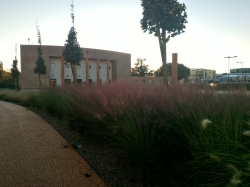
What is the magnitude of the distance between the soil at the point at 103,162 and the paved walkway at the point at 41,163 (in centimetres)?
14

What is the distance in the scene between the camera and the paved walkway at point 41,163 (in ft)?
15.2

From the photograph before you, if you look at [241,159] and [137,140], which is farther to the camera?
[137,140]

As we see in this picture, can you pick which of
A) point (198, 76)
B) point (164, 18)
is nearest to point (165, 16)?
point (164, 18)

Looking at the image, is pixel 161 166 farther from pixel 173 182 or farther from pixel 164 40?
pixel 164 40

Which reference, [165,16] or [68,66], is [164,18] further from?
[68,66]

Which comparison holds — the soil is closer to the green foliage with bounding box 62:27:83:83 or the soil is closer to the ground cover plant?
the ground cover plant

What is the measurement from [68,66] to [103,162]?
38.1 meters

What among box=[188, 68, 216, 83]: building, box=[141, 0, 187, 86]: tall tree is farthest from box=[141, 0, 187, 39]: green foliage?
box=[188, 68, 216, 83]: building

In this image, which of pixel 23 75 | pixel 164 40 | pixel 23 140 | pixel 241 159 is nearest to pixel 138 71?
pixel 23 75

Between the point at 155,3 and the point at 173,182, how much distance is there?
394 inches

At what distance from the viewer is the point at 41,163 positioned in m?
5.57

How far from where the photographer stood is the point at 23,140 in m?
7.63

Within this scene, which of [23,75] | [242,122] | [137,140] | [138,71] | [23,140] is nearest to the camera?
[242,122]

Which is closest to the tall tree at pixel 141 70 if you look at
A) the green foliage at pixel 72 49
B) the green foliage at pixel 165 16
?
the green foliage at pixel 72 49
